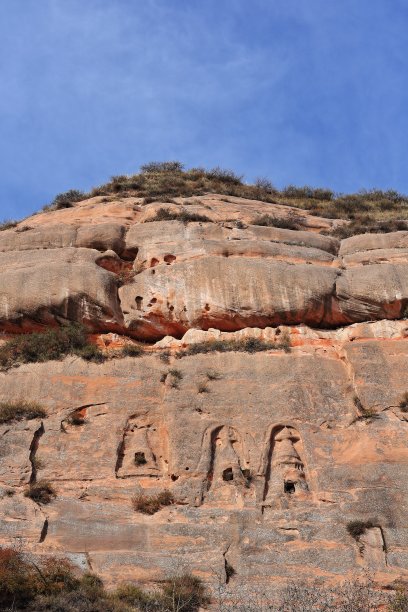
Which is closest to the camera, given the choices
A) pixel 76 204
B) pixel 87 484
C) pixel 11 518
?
pixel 11 518

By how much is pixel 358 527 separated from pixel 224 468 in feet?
9.23

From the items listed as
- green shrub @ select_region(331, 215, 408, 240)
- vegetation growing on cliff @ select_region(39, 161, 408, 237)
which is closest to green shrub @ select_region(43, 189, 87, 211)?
vegetation growing on cliff @ select_region(39, 161, 408, 237)

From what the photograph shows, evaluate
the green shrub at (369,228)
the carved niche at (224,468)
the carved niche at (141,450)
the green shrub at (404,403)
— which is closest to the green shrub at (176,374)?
the carved niche at (141,450)

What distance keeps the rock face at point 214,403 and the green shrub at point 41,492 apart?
0.15 meters

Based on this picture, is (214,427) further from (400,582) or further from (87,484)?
(400,582)

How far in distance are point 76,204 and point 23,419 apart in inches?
411

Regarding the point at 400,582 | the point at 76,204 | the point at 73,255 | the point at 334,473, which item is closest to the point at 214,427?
the point at 334,473

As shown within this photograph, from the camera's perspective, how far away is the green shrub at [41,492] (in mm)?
14826

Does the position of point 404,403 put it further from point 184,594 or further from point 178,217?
point 178,217

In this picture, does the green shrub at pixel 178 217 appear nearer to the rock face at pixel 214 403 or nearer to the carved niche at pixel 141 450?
the rock face at pixel 214 403

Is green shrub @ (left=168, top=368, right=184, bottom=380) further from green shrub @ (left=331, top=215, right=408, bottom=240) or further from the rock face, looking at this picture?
green shrub @ (left=331, top=215, right=408, bottom=240)

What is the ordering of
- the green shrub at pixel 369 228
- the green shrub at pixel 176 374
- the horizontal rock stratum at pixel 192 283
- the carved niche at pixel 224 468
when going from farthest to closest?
the green shrub at pixel 369 228
the horizontal rock stratum at pixel 192 283
the green shrub at pixel 176 374
the carved niche at pixel 224 468

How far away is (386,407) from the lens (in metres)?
16.7

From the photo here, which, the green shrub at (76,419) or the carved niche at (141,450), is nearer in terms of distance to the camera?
the carved niche at (141,450)
